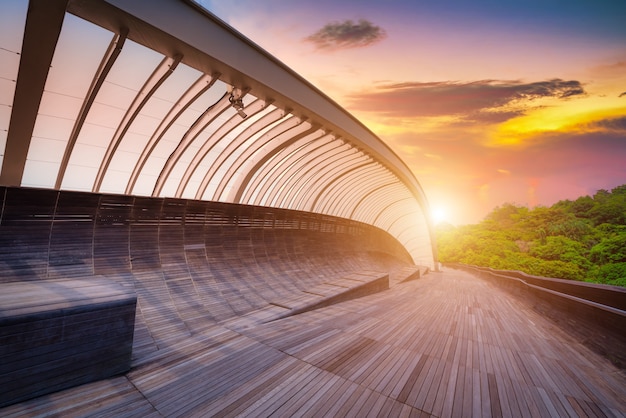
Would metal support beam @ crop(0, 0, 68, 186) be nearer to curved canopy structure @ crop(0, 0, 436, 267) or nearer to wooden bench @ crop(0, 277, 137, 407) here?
curved canopy structure @ crop(0, 0, 436, 267)

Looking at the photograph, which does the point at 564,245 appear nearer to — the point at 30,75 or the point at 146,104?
the point at 146,104

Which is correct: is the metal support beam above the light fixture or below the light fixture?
below

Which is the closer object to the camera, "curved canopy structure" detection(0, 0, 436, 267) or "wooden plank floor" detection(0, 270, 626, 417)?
"wooden plank floor" detection(0, 270, 626, 417)

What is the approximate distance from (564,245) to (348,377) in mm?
51213

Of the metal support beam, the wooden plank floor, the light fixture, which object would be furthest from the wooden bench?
the light fixture

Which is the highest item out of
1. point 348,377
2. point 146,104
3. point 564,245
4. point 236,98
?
point 236,98

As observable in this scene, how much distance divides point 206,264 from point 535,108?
32.1 metres

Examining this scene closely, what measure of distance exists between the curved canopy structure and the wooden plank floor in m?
6.67

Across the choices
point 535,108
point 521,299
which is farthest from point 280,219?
point 535,108

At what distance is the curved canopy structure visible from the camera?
5.50 meters

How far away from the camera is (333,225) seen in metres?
17.6

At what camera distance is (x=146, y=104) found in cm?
793

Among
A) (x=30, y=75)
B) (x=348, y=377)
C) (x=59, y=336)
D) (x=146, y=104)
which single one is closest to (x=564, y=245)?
(x=348, y=377)

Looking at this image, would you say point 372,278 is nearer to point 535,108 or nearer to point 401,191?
point 401,191
